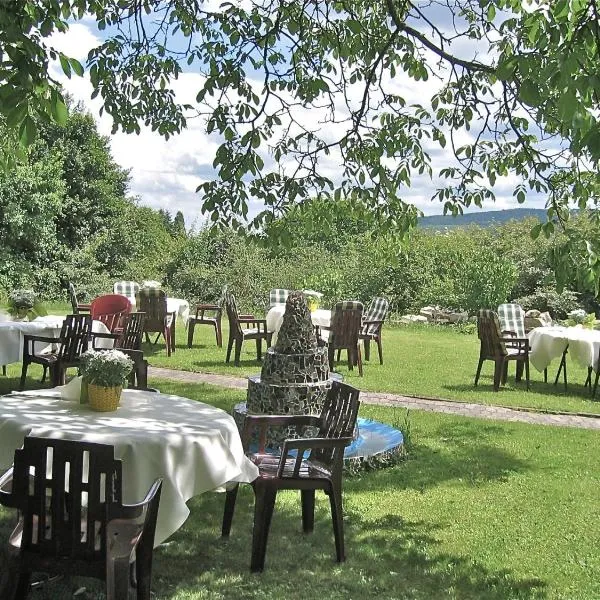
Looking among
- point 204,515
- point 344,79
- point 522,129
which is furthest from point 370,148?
point 204,515

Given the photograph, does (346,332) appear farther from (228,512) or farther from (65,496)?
(65,496)

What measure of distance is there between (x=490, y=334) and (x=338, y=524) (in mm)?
5998

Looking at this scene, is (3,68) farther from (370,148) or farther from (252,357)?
(252,357)

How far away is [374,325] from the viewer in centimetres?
1171

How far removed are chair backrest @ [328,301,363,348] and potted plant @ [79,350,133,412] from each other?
6.57m

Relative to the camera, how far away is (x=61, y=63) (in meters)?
2.94

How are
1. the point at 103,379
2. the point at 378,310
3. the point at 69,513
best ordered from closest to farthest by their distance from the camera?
the point at 69,513 < the point at 103,379 < the point at 378,310

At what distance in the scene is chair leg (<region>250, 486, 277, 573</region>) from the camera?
3826 millimetres

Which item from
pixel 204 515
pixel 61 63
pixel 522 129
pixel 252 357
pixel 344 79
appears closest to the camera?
pixel 61 63

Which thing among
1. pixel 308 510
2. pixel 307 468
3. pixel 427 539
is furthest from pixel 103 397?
pixel 427 539

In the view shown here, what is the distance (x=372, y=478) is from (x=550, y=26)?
338 cm

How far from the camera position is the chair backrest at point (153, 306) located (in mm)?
11375

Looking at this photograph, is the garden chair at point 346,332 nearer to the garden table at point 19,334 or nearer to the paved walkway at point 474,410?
the paved walkway at point 474,410

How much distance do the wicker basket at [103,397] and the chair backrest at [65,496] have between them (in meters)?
1.00
